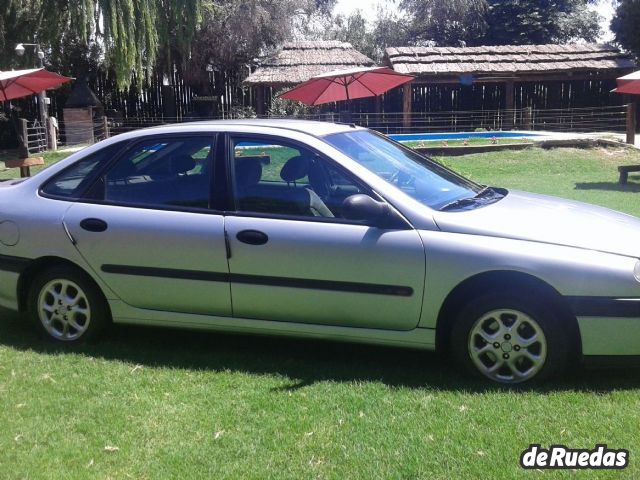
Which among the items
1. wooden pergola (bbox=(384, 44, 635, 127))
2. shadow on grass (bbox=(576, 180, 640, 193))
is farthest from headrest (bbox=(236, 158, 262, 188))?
wooden pergola (bbox=(384, 44, 635, 127))

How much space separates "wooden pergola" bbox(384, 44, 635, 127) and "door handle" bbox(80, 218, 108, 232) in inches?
832

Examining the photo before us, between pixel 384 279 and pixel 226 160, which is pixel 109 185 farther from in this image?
pixel 384 279

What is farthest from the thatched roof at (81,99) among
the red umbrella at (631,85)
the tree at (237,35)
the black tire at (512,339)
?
the black tire at (512,339)

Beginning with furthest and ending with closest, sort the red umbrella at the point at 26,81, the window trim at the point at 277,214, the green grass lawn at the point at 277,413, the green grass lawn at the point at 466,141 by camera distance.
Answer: the green grass lawn at the point at 466,141 < the red umbrella at the point at 26,81 < the window trim at the point at 277,214 < the green grass lawn at the point at 277,413

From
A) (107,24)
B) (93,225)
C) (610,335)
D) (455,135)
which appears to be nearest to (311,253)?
(93,225)

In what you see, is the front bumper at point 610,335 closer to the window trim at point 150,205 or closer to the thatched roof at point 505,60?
the window trim at point 150,205

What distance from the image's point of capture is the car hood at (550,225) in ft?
13.2

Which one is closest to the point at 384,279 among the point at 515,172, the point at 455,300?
the point at 455,300

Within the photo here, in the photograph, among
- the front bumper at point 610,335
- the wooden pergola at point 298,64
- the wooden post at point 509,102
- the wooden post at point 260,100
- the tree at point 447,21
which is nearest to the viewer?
the front bumper at point 610,335

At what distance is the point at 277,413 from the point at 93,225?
1.88m

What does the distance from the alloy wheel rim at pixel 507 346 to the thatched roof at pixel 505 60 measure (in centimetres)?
2181

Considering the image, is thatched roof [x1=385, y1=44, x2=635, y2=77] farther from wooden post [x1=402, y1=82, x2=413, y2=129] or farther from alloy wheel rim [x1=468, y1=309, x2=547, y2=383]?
alloy wheel rim [x1=468, y1=309, x2=547, y2=383]

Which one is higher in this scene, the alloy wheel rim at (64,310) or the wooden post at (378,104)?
the wooden post at (378,104)

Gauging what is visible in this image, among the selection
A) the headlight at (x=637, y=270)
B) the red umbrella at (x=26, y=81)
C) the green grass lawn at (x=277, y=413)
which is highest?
the red umbrella at (x=26, y=81)
